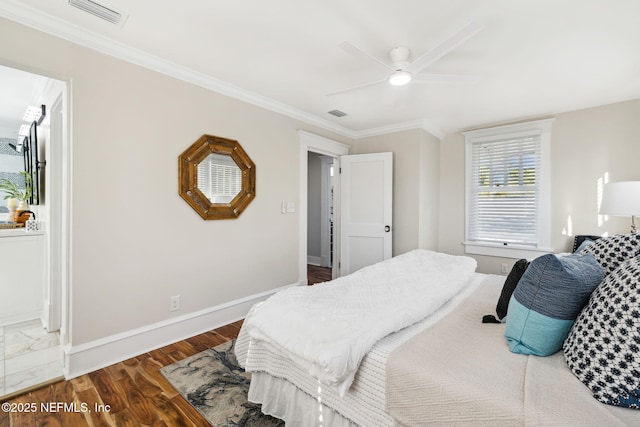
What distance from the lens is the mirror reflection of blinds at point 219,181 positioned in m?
2.72

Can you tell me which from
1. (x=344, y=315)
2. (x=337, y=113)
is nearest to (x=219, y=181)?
(x=337, y=113)

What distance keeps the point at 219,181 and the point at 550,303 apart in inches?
105

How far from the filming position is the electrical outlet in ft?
8.27

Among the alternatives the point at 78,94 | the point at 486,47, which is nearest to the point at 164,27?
the point at 78,94

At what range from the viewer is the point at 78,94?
2.01 meters

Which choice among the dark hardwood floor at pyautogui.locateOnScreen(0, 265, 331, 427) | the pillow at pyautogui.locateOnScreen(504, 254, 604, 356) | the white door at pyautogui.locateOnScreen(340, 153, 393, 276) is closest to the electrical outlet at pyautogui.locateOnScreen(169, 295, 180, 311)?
the dark hardwood floor at pyautogui.locateOnScreen(0, 265, 331, 427)

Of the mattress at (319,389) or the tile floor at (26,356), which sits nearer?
the mattress at (319,389)

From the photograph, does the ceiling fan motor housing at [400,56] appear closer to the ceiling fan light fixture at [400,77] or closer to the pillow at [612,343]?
the ceiling fan light fixture at [400,77]

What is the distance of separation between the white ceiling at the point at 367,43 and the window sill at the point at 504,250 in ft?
5.82

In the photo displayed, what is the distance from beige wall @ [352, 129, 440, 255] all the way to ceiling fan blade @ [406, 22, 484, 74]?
6.23 feet

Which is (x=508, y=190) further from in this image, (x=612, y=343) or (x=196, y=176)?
(x=196, y=176)

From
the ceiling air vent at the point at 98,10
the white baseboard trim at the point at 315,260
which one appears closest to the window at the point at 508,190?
the white baseboard trim at the point at 315,260

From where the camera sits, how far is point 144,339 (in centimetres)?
235

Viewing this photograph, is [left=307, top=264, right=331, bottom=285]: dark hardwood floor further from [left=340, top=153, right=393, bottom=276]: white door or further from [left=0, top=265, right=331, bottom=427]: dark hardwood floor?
[left=0, top=265, right=331, bottom=427]: dark hardwood floor
